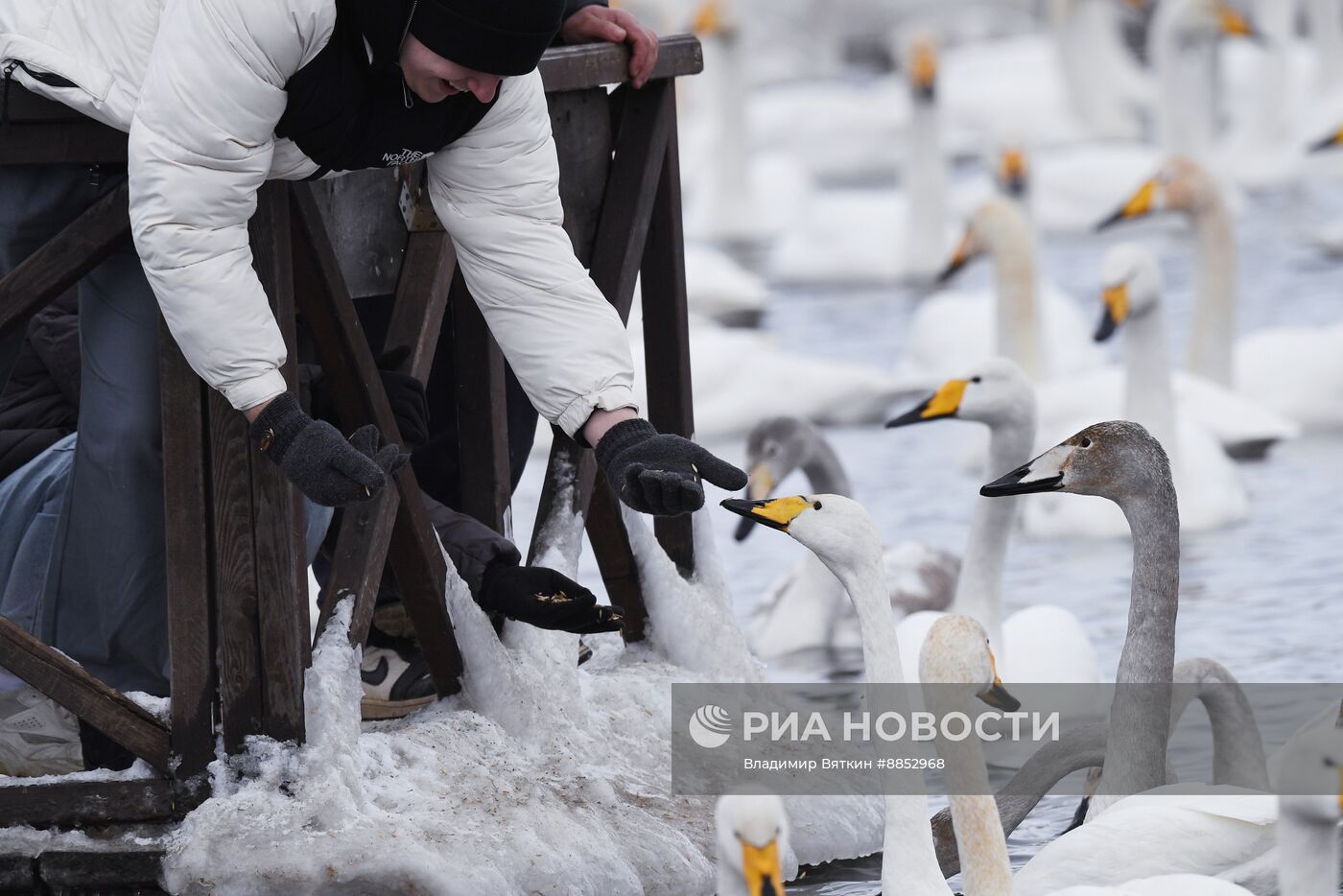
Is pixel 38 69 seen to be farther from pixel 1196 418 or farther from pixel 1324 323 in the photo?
pixel 1324 323

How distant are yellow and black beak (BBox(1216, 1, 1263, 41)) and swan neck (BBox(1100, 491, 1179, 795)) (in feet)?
47.7

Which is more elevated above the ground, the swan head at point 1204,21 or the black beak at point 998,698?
the swan head at point 1204,21

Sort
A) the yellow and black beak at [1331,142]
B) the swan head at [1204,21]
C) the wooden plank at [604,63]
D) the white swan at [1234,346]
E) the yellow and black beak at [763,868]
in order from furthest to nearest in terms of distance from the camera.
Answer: the swan head at [1204,21]
the yellow and black beak at [1331,142]
the white swan at [1234,346]
the wooden plank at [604,63]
the yellow and black beak at [763,868]

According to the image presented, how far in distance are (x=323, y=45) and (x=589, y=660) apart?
2336 millimetres

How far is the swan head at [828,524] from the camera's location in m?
4.87

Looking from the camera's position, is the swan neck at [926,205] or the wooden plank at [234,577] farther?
the swan neck at [926,205]

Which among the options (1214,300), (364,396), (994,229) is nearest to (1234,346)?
(1214,300)

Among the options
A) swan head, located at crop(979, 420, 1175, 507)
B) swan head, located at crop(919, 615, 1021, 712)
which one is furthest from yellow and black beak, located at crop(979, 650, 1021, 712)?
swan head, located at crop(979, 420, 1175, 507)

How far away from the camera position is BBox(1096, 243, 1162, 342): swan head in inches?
402

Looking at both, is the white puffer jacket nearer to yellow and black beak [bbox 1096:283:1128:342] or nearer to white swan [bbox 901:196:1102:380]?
yellow and black beak [bbox 1096:283:1128:342]

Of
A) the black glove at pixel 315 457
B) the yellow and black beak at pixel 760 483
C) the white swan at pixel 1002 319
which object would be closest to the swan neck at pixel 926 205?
the white swan at pixel 1002 319

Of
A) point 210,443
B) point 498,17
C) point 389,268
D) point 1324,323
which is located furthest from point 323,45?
point 1324,323

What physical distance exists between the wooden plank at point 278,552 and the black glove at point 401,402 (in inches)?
13.4

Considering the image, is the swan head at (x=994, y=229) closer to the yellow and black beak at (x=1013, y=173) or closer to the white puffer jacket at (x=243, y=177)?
the yellow and black beak at (x=1013, y=173)
